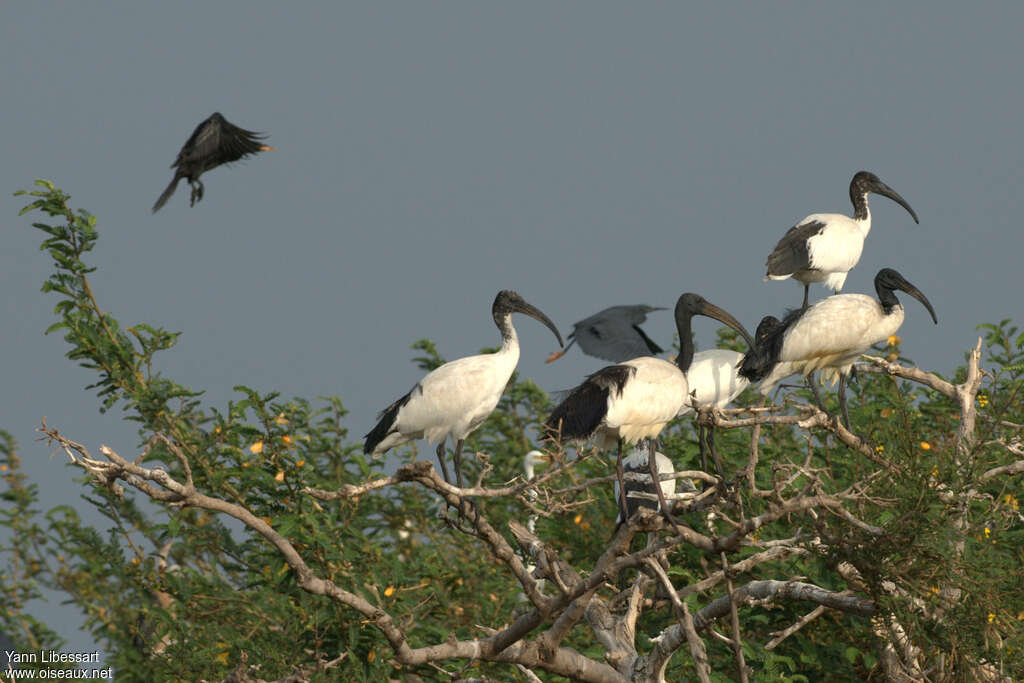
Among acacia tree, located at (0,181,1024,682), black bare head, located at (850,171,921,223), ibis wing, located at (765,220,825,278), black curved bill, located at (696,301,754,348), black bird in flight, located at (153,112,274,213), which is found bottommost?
acacia tree, located at (0,181,1024,682)

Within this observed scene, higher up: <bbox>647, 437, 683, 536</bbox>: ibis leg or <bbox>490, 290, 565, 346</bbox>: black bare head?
<bbox>490, 290, 565, 346</bbox>: black bare head

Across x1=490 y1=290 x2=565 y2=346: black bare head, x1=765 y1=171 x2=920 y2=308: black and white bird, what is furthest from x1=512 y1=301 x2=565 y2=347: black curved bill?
x1=765 y1=171 x2=920 y2=308: black and white bird

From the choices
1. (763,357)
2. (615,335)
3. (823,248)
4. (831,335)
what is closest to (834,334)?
(831,335)

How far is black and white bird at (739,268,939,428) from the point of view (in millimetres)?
8758

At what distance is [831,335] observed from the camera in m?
8.76

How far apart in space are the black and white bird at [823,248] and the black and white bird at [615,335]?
1115 millimetres

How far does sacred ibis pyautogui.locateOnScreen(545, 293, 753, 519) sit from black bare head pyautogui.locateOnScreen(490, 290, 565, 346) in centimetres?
88

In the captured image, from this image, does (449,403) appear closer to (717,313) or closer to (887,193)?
(717,313)

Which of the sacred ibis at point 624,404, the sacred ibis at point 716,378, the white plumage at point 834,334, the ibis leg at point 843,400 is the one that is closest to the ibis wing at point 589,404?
the sacred ibis at point 624,404

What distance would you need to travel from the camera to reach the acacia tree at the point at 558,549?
593cm

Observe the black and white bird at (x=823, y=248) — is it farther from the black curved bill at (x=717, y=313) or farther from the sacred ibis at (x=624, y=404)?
the sacred ibis at (x=624, y=404)

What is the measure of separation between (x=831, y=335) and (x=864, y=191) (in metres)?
2.21

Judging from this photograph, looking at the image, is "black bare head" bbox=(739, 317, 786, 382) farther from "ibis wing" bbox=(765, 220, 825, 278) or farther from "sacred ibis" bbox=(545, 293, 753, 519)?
"sacred ibis" bbox=(545, 293, 753, 519)

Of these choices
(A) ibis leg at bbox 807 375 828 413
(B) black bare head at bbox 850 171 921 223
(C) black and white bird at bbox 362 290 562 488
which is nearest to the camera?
(C) black and white bird at bbox 362 290 562 488
